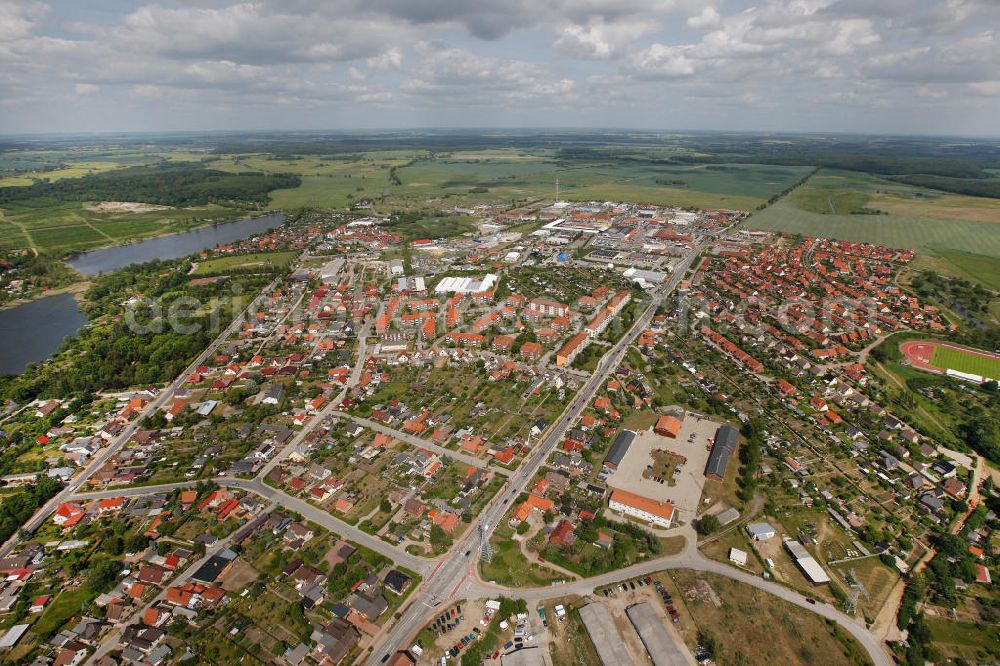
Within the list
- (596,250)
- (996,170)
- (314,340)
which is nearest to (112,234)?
(314,340)

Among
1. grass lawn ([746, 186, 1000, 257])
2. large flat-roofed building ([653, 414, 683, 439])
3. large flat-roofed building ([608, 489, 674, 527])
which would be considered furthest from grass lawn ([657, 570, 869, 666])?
grass lawn ([746, 186, 1000, 257])

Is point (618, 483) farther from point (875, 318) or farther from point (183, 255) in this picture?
point (183, 255)

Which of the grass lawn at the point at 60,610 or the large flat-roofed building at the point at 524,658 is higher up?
the large flat-roofed building at the point at 524,658

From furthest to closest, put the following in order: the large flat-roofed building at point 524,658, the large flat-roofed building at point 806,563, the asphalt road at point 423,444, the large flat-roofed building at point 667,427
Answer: the large flat-roofed building at point 667,427 < the asphalt road at point 423,444 < the large flat-roofed building at point 806,563 < the large flat-roofed building at point 524,658

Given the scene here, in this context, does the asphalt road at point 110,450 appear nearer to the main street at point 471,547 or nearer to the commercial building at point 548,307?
the main street at point 471,547

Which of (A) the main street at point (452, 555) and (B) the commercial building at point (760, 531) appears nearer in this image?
(A) the main street at point (452, 555)

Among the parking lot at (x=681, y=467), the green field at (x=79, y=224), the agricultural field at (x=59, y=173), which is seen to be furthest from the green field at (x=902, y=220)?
the agricultural field at (x=59, y=173)

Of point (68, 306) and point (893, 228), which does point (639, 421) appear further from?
point (893, 228)
